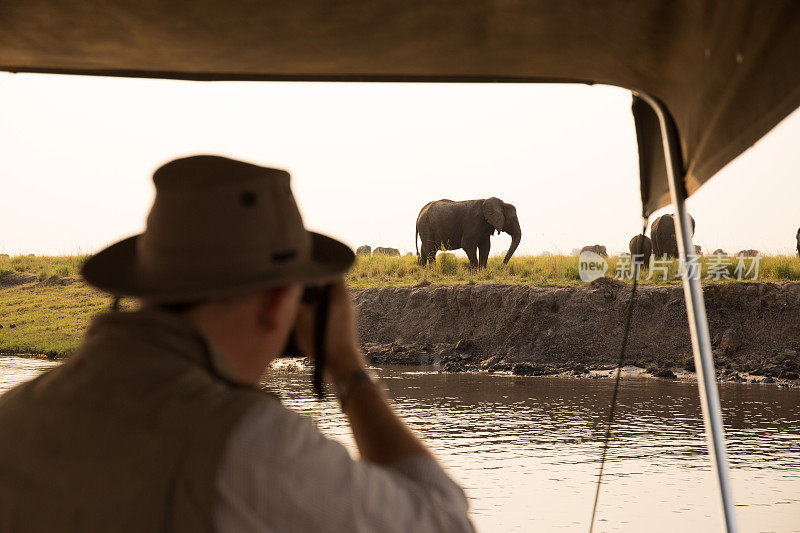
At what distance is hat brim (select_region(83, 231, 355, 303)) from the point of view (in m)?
0.81

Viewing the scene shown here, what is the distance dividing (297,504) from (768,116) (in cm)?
115

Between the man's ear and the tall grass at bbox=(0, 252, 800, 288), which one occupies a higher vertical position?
the tall grass at bbox=(0, 252, 800, 288)

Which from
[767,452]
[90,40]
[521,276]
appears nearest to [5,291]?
[521,276]

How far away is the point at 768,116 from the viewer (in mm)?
1514

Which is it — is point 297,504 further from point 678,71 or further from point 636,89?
point 636,89

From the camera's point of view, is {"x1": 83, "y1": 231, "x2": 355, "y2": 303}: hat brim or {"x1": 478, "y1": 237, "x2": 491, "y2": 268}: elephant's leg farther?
{"x1": 478, "y1": 237, "x2": 491, "y2": 268}: elephant's leg

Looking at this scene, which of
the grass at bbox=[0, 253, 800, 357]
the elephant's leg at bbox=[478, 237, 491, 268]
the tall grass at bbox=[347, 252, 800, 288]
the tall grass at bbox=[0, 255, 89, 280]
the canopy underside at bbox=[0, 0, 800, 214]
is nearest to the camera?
the canopy underside at bbox=[0, 0, 800, 214]

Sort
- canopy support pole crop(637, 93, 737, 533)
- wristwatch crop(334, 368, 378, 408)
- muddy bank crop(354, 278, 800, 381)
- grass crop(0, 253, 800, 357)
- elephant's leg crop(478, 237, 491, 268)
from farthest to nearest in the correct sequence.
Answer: elephant's leg crop(478, 237, 491, 268) → grass crop(0, 253, 800, 357) → muddy bank crop(354, 278, 800, 381) → canopy support pole crop(637, 93, 737, 533) → wristwatch crop(334, 368, 378, 408)

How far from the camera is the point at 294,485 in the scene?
73cm

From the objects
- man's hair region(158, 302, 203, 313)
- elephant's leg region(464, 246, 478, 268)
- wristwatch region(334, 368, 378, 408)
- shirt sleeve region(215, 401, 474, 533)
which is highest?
elephant's leg region(464, 246, 478, 268)

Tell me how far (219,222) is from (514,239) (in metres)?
22.4

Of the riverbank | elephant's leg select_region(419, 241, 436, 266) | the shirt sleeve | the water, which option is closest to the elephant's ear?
elephant's leg select_region(419, 241, 436, 266)

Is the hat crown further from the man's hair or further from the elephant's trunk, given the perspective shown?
the elephant's trunk

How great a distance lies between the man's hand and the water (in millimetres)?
2613
